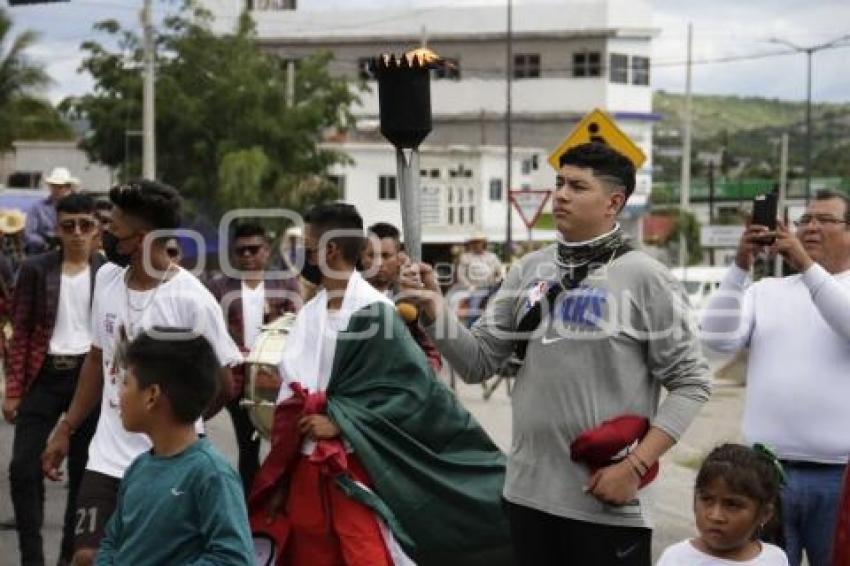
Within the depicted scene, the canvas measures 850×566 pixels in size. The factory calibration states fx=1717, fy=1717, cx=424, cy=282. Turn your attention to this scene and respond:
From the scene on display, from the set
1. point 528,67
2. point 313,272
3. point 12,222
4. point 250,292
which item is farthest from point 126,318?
point 528,67

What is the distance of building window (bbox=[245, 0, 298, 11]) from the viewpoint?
91.6 meters

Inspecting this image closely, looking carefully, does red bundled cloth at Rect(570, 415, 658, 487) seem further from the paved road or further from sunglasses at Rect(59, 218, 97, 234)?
sunglasses at Rect(59, 218, 97, 234)

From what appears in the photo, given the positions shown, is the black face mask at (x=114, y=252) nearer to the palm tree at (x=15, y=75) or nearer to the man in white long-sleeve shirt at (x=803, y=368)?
the man in white long-sleeve shirt at (x=803, y=368)

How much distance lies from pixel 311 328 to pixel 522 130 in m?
78.3

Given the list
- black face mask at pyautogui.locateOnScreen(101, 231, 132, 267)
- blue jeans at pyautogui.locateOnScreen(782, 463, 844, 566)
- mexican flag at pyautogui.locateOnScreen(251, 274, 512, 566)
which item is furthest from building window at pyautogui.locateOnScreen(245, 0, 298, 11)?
blue jeans at pyautogui.locateOnScreen(782, 463, 844, 566)

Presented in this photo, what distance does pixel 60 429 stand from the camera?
23.8ft

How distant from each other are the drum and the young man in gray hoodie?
2941mm

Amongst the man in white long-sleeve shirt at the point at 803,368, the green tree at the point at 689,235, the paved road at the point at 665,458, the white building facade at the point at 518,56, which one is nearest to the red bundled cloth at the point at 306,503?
the paved road at the point at 665,458

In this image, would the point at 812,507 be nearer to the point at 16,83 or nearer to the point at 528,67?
the point at 16,83

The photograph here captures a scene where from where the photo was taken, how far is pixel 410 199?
17.7ft

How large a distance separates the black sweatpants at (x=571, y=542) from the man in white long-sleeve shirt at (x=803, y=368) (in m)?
1.06

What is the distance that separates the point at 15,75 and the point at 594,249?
167ft

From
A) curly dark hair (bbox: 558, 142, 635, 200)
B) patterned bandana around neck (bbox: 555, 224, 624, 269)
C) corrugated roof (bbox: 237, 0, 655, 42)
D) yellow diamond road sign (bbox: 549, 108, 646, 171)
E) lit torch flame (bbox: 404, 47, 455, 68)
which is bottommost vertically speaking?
patterned bandana around neck (bbox: 555, 224, 624, 269)

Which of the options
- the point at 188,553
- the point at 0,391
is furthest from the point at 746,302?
the point at 0,391
